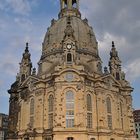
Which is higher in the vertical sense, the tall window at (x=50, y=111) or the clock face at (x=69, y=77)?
the clock face at (x=69, y=77)

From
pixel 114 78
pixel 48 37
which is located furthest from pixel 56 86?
pixel 48 37

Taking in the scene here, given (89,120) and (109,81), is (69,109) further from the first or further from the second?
(109,81)

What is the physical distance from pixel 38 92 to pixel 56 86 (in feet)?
18.6

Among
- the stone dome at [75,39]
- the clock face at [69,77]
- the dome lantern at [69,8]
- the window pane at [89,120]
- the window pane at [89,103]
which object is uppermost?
the dome lantern at [69,8]

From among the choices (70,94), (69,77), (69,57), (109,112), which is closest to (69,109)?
(70,94)

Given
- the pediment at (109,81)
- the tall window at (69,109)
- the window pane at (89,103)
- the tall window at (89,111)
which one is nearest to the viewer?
the tall window at (69,109)

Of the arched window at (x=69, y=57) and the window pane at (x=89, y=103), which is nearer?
the window pane at (x=89, y=103)

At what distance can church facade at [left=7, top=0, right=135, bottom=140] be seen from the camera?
5150cm

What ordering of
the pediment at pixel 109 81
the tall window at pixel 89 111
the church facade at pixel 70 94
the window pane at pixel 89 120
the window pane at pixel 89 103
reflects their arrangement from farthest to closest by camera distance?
the pediment at pixel 109 81, the window pane at pixel 89 103, the tall window at pixel 89 111, the window pane at pixel 89 120, the church facade at pixel 70 94

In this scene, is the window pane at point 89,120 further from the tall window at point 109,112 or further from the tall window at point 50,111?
the tall window at point 50,111

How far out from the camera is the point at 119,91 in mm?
62688

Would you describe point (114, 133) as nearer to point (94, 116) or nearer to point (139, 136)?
point (94, 116)

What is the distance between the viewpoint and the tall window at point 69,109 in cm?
5062

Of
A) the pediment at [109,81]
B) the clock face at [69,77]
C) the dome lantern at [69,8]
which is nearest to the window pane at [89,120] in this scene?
the clock face at [69,77]
